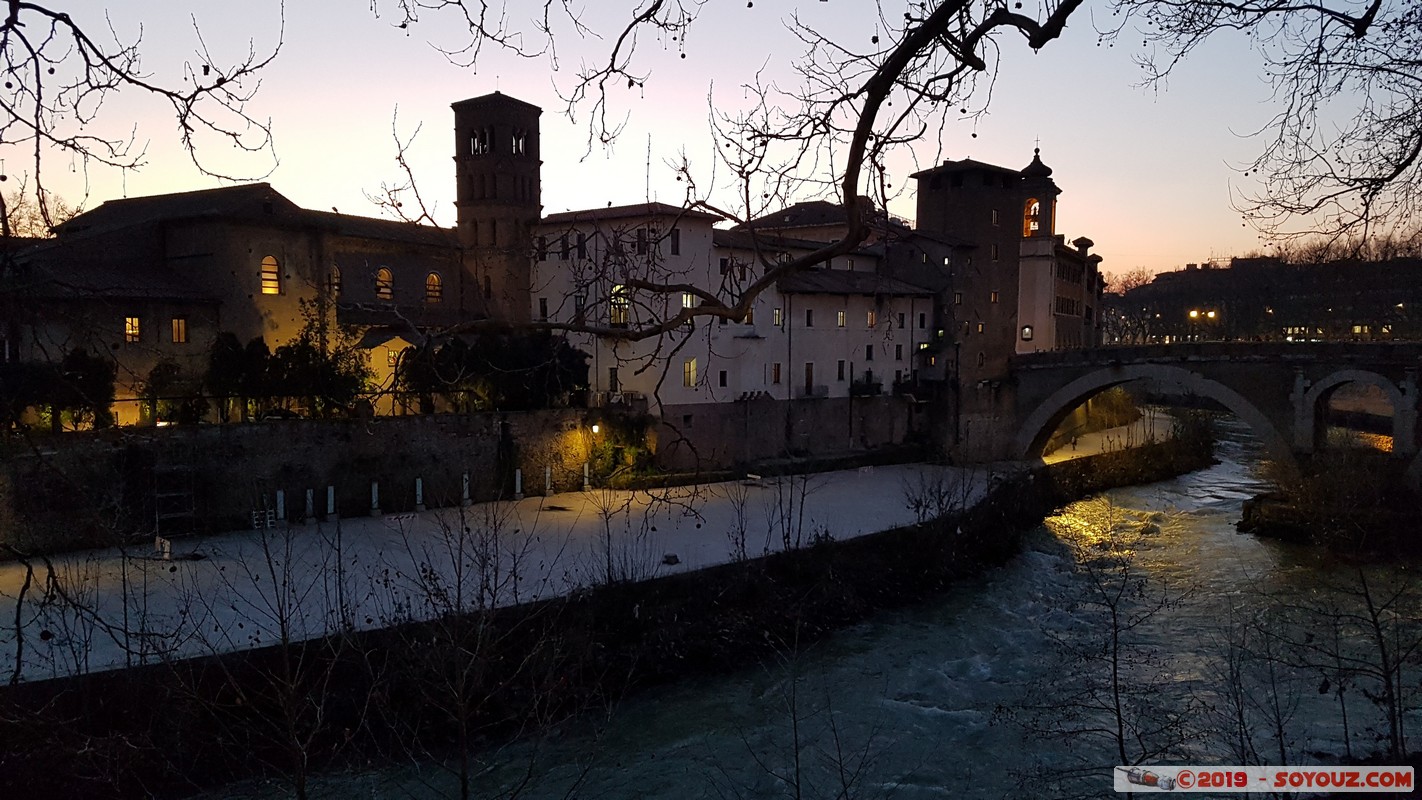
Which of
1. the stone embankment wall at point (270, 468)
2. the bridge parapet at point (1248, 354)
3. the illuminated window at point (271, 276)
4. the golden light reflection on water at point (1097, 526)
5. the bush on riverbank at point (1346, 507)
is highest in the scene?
the illuminated window at point (271, 276)

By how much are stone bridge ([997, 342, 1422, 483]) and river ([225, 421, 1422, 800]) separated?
6.22 metres

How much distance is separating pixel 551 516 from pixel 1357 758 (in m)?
13.3

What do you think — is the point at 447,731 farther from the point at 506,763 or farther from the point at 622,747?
the point at 622,747

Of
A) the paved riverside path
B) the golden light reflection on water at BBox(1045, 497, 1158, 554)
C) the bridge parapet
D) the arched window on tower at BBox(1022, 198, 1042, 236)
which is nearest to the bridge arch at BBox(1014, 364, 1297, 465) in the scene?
the bridge parapet

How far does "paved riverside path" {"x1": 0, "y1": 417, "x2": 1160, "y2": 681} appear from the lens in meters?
9.88

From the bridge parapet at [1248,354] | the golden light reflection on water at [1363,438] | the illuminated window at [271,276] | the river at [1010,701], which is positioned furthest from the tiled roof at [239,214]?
the golden light reflection on water at [1363,438]

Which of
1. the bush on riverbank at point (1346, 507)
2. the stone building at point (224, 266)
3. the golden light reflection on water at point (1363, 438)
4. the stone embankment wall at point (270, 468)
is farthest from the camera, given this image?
the golden light reflection on water at point (1363, 438)

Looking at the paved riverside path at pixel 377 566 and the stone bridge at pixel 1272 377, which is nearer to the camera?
the paved riverside path at pixel 377 566

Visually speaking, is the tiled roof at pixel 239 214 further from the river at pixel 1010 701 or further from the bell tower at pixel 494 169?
the river at pixel 1010 701

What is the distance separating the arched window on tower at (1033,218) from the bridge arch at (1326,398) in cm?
1767

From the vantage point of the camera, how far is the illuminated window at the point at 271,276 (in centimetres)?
2074

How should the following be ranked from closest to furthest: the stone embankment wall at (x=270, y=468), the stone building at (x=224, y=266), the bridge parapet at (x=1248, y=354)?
the stone embankment wall at (x=270, y=468) < the stone building at (x=224, y=266) < the bridge parapet at (x=1248, y=354)

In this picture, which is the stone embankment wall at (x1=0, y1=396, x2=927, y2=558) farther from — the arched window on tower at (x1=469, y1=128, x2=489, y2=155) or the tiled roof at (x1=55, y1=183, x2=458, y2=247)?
the arched window on tower at (x1=469, y1=128, x2=489, y2=155)

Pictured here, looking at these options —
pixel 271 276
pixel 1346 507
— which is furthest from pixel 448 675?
pixel 1346 507
